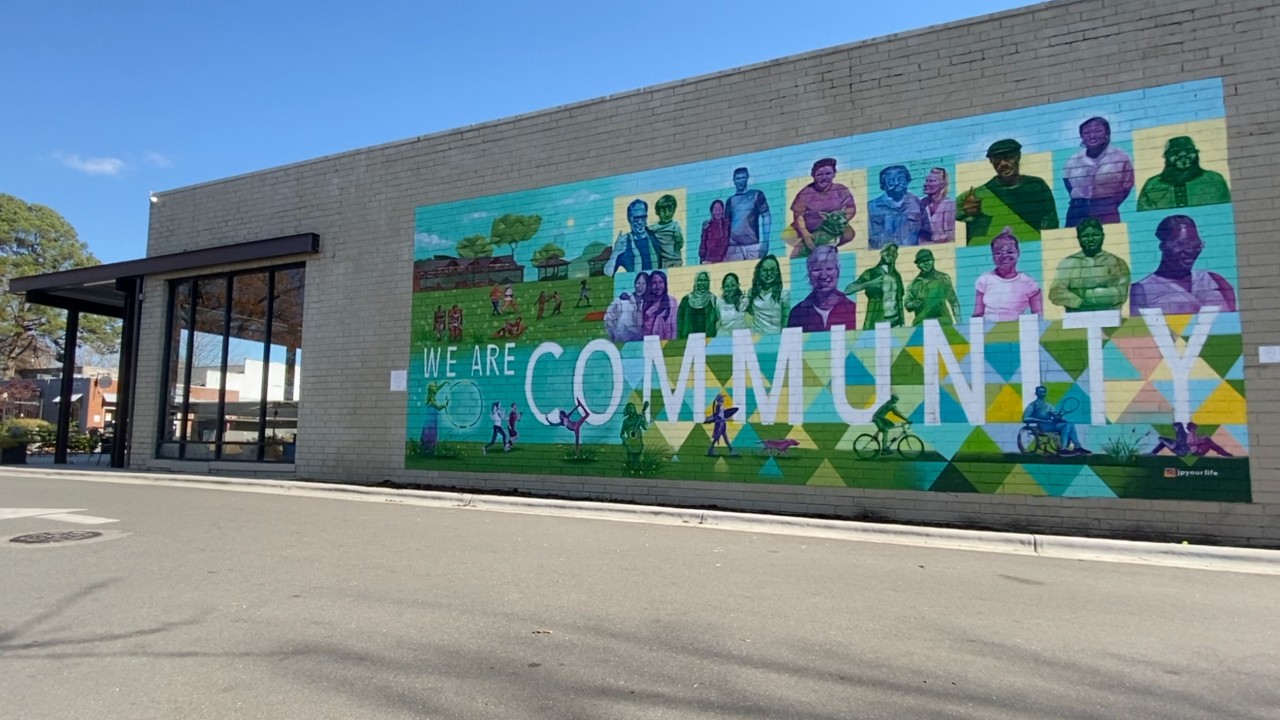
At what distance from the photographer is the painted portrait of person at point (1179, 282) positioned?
30.9 ft

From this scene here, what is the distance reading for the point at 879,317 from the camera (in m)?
10.9

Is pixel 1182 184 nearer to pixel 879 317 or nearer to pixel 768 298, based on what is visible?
pixel 879 317

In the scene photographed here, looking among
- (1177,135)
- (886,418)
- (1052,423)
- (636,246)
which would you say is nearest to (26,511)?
(636,246)

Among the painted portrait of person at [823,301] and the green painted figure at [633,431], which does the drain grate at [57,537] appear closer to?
the green painted figure at [633,431]

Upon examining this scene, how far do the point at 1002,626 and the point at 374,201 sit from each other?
43.8 ft

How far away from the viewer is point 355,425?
48.5 ft

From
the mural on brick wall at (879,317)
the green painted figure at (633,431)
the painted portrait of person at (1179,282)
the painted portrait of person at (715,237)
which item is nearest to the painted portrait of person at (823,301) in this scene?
the mural on brick wall at (879,317)

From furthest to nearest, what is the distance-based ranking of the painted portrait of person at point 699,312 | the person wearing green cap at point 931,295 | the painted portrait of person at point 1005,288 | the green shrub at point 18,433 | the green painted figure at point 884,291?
the green shrub at point 18,433
the painted portrait of person at point 699,312
the green painted figure at point 884,291
the person wearing green cap at point 931,295
the painted portrait of person at point 1005,288

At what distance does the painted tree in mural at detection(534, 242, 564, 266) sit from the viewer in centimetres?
1337

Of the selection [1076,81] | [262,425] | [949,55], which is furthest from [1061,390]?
[262,425]

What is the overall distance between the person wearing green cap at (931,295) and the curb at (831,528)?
2886 mm

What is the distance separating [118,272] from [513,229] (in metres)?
10.6

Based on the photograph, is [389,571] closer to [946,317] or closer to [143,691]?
[143,691]

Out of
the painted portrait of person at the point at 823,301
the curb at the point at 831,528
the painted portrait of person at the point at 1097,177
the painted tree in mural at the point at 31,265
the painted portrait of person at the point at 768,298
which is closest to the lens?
the curb at the point at 831,528
